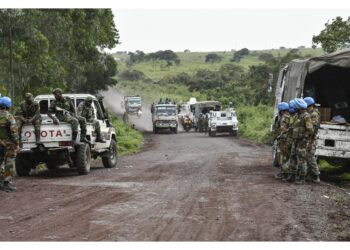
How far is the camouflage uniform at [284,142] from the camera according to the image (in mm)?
14039

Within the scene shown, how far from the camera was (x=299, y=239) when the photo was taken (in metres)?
7.47

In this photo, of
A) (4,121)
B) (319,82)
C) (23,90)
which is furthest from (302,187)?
(23,90)

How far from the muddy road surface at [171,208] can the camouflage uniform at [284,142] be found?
541 millimetres

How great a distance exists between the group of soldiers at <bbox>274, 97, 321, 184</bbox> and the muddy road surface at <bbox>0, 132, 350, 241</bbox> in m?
0.50

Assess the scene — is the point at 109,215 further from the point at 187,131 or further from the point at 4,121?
the point at 187,131

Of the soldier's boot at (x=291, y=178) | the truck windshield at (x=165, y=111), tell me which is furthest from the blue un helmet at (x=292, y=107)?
the truck windshield at (x=165, y=111)

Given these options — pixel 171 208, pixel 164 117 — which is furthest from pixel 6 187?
pixel 164 117

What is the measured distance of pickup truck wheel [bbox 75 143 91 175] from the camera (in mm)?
14773

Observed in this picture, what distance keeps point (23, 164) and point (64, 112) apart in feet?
5.69

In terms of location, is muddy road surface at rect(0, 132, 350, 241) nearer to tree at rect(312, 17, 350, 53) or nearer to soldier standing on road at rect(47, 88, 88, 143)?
soldier standing on road at rect(47, 88, 88, 143)

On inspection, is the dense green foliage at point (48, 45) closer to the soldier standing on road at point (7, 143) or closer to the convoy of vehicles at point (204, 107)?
the convoy of vehicles at point (204, 107)

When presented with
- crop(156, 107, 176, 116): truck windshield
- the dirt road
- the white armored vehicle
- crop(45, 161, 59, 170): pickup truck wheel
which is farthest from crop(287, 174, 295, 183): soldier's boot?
the white armored vehicle

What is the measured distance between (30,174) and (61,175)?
2.89 feet

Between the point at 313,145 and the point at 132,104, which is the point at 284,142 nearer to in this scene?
the point at 313,145
